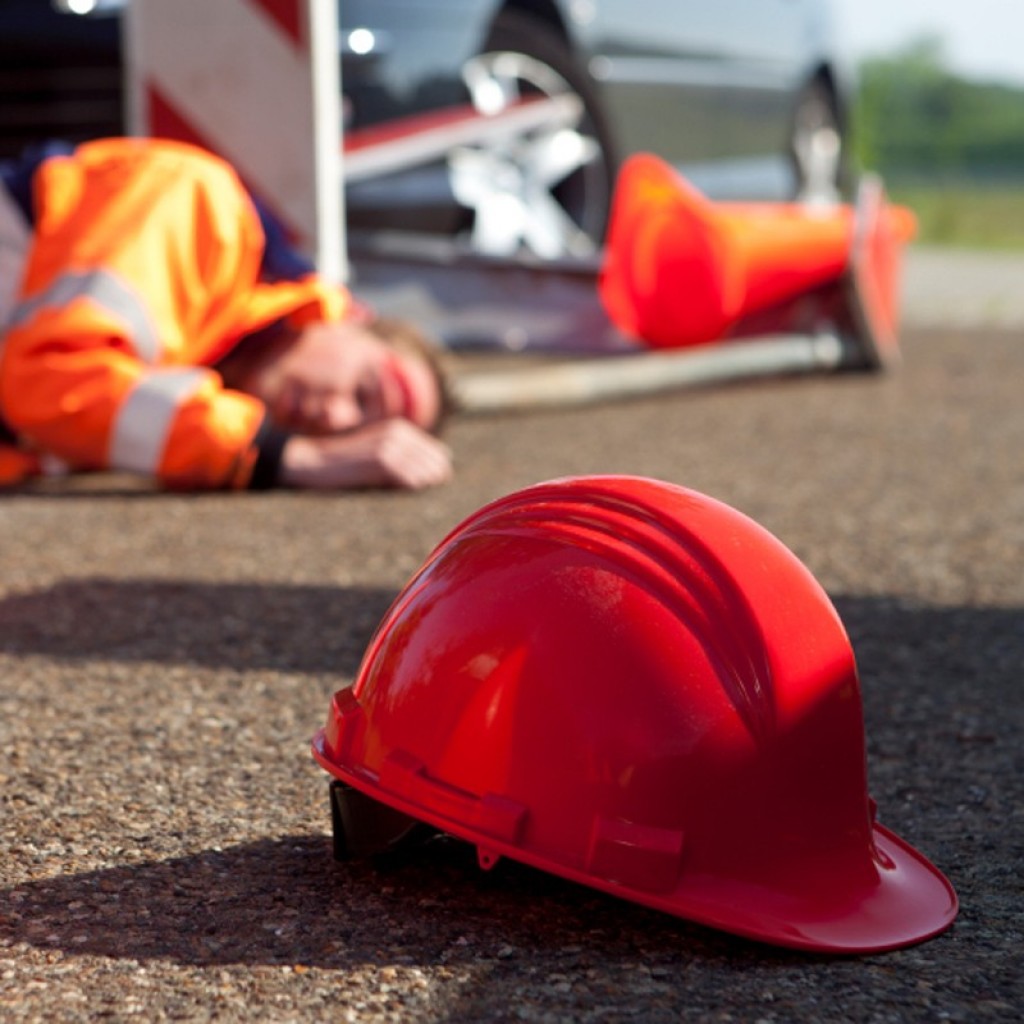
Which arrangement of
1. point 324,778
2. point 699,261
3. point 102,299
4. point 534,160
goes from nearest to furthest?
1. point 324,778
2. point 102,299
3. point 699,261
4. point 534,160

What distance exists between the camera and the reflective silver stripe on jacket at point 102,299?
441 cm

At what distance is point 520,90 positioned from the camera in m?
7.71

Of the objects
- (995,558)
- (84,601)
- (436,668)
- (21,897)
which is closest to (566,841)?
(436,668)

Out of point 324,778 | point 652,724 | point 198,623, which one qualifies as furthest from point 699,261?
point 652,724

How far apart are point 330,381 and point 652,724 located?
289cm

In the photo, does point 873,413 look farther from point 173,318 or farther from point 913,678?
point 913,678

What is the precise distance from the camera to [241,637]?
3.43 m

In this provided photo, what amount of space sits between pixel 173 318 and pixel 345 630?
1427 millimetres

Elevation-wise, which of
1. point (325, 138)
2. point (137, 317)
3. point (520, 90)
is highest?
point (520, 90)

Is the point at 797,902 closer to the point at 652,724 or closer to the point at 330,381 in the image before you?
the point at 652,724

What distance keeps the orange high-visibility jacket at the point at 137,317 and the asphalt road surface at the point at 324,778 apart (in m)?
0.18

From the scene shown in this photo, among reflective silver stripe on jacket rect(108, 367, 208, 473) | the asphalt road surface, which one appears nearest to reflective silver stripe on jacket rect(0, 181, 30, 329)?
reflective silver stripe on jacket rect(108, 367, 208, 473)

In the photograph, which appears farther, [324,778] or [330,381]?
[330,381]

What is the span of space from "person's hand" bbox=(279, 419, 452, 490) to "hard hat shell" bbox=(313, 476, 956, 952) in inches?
101
